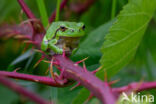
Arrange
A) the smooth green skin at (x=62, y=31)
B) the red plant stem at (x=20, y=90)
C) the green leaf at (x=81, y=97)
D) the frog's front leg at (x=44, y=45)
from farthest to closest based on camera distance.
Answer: the smooth green skin at (x=62, y=31)
the frog's front leg at (x=44, y=45)
the green leaf at (x=81, y=97)
the red plant stem at (x=20, y=90)

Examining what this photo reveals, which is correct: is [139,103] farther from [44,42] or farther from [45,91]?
[45,91]

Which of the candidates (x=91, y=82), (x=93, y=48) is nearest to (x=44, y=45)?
(x=93, y=48)

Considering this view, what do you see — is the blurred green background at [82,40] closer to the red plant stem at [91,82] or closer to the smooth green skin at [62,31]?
the smooth green skin at [62,31]

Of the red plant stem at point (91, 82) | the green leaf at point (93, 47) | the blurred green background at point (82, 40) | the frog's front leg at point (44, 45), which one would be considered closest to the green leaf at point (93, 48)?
the green leaf at point (93, 47)

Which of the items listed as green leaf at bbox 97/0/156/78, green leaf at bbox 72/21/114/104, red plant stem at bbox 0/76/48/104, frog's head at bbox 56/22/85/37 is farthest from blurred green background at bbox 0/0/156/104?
red plant stem at bbox 0/76/48/104

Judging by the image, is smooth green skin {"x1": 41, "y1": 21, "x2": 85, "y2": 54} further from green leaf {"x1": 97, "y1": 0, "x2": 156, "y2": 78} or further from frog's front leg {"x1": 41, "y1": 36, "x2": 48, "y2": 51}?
green leaf {"x1": 97, "y1": 0, "x2": 156, "y2": 78}

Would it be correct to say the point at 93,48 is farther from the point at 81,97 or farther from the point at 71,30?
the point at 81,97
